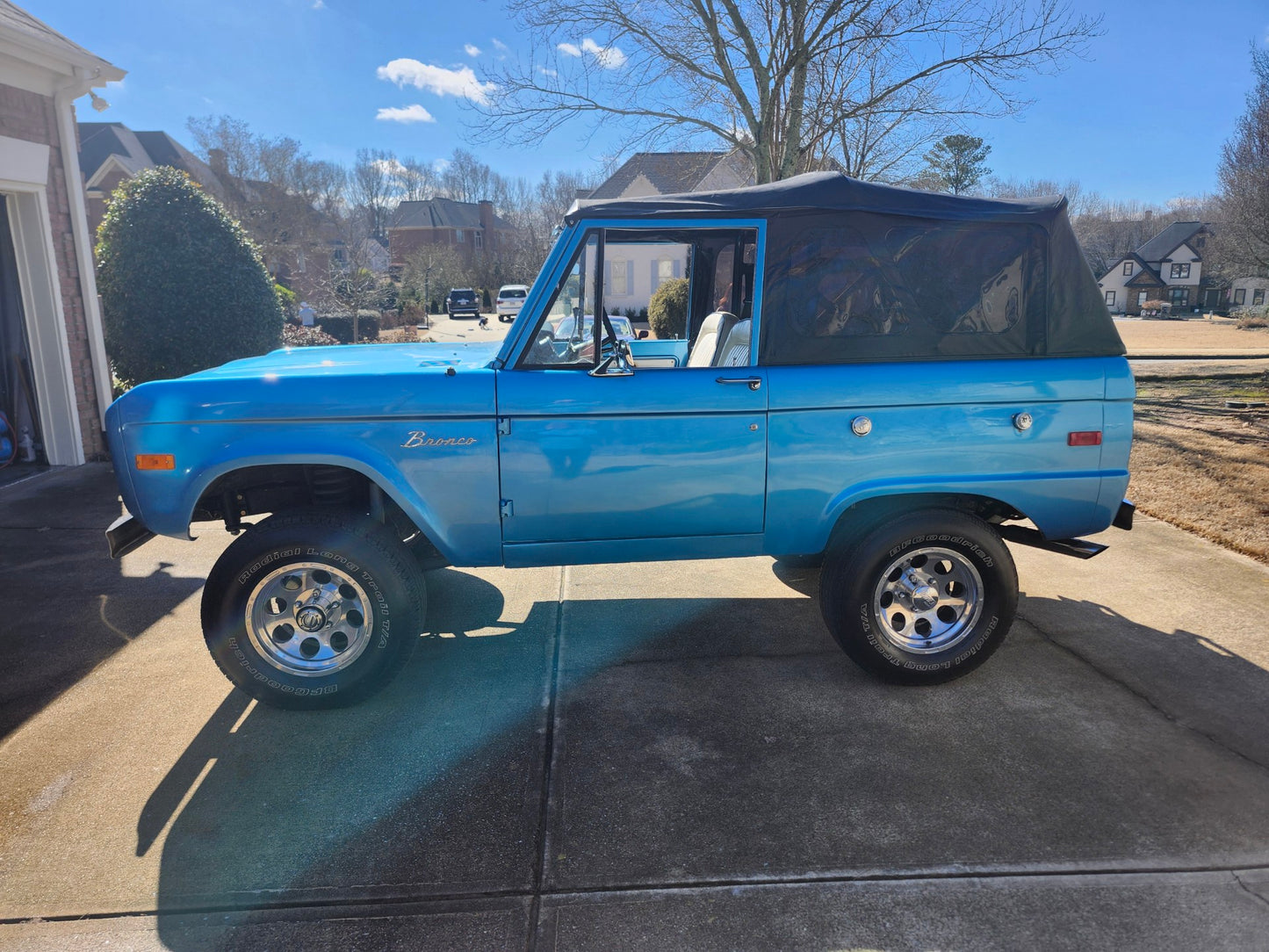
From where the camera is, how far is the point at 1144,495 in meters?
7.30

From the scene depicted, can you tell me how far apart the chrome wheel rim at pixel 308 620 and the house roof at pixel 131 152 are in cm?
4119

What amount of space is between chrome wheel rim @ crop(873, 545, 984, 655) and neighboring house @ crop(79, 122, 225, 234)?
4115cm

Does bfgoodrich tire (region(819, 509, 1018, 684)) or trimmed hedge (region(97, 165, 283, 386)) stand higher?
trimmed hedge (region(97, 165, 283, 386))

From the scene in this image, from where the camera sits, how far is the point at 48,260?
8586 mm

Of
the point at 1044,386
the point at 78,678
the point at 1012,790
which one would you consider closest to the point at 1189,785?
the point at 1012,790

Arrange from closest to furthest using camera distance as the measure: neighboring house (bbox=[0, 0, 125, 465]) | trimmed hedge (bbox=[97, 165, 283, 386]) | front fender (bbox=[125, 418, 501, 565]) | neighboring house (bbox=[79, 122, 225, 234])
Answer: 1. front fender (bbox=[125, 418, 501, 565])
2. neighboring house (bbox=[0, 0, 125, 465])
3. trimmed hedge (bbox=[97, 165, 283, 386])
4. neighboring house (bbox=[79, 122, 225, 234])

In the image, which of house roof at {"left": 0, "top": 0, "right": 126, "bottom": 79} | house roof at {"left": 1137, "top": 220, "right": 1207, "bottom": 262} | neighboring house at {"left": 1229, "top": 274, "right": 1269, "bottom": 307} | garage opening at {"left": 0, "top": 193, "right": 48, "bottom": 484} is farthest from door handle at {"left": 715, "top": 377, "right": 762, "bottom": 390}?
house roof at {"left": 1137, "top": 220, "right": 1207, "bottom": 262}

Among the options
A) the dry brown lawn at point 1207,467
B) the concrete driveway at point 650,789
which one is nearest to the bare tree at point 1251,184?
the dry brown lawn at point 1207,467

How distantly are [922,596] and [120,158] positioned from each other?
46.5 metres

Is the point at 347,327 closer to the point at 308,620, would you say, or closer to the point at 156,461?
the point at 156,461

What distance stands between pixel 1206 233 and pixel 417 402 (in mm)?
88945

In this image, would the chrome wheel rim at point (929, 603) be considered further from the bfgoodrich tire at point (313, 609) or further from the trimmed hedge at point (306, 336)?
the trimmed hedge at point (306, 336)

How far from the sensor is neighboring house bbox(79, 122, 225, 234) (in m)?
38.7

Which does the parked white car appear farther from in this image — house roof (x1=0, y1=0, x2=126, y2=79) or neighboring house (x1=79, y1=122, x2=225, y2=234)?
house roof (x1=0, y1=0, x2=126, y2=79)
